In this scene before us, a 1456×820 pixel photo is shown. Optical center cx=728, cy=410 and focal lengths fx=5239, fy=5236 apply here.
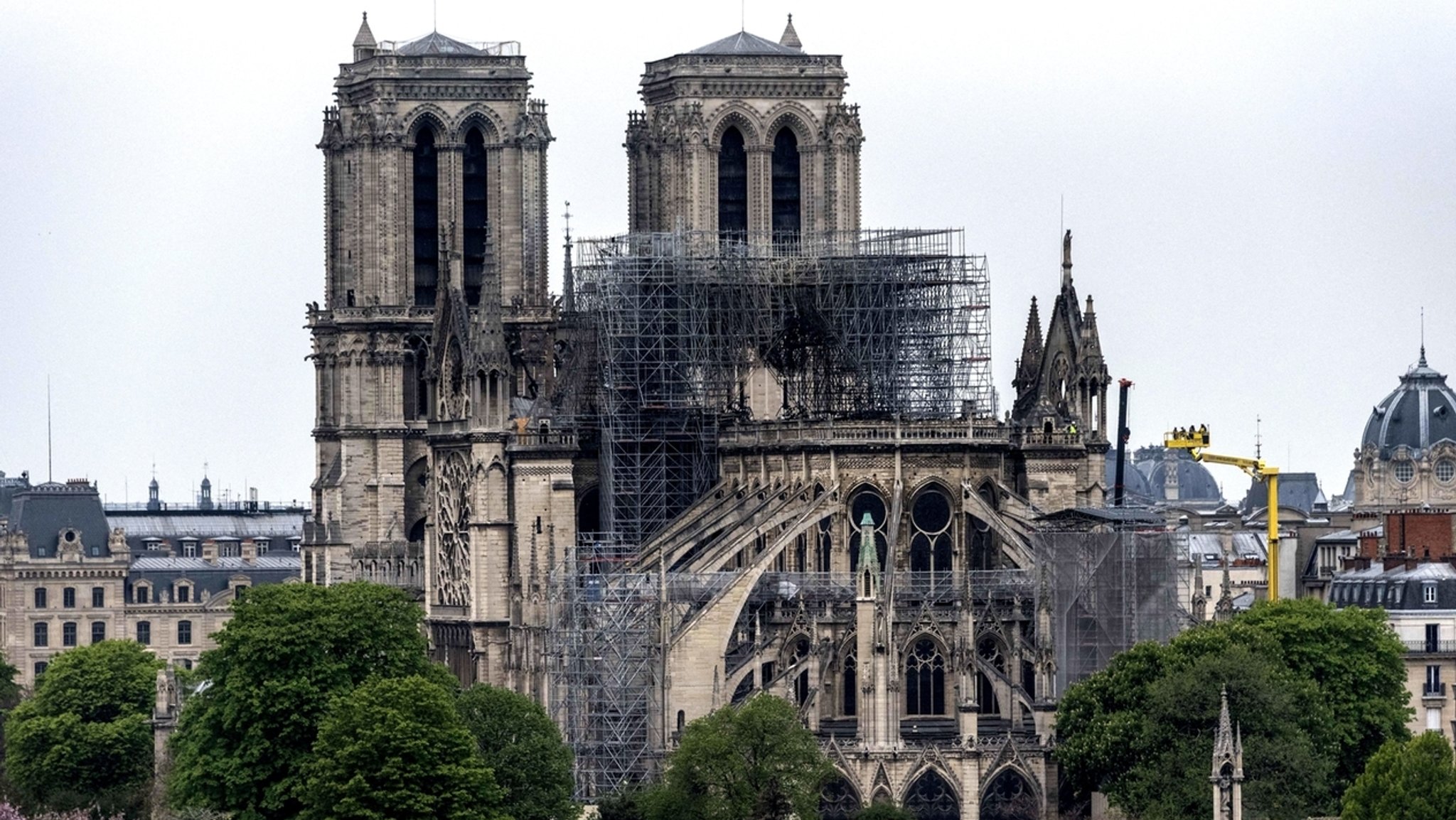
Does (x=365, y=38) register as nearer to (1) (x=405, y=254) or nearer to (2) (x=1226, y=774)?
(1) (x=405, y=254)

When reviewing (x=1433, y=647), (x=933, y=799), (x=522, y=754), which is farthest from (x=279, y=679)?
(x=1433, y=647)

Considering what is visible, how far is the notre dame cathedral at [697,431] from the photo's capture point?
158000 mm

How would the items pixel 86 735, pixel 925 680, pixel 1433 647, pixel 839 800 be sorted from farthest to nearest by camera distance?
pixel 1433 647
pixel 86 735
pixel 925 680
pixel 839 800

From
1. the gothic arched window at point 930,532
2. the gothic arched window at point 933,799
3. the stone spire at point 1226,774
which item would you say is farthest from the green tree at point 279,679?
the stone spire at point 1226,774

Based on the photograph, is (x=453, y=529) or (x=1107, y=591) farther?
(x=453, y=529)

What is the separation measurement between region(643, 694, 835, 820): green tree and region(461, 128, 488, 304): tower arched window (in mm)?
42389

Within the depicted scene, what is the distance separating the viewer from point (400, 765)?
137 m

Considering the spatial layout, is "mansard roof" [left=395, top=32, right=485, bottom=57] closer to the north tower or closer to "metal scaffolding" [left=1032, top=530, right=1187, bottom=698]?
the north tower

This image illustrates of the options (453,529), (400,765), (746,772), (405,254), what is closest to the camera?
(400,765)

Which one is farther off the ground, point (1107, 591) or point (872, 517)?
point (872, 517)

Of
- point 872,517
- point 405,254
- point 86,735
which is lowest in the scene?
point 86,735

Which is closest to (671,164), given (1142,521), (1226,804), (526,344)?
(526,344)

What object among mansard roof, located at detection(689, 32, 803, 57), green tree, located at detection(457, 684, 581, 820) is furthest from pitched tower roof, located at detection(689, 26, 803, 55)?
green tree, located at detection(457, 684, 581, 820)

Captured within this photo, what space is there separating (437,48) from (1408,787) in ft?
213
